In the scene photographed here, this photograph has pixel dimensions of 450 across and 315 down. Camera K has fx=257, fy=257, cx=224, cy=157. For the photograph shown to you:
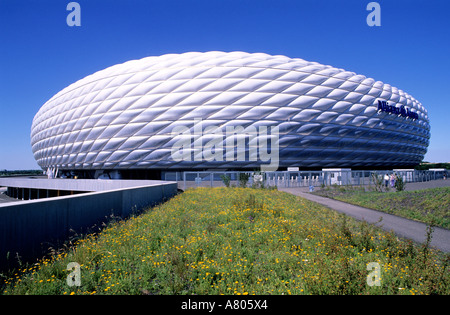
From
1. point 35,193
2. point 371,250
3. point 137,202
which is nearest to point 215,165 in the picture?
point 35,193

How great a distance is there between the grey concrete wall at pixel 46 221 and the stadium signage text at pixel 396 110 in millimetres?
39518

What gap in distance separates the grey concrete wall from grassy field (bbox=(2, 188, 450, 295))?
35 centimetres

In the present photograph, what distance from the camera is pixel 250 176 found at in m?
22.3

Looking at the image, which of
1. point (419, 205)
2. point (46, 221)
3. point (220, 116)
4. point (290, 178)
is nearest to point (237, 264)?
point (46, 221)

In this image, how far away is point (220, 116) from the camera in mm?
30719

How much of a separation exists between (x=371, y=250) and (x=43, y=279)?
5693 millimetres

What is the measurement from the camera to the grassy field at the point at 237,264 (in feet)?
11.5

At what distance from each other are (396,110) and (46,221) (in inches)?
1793

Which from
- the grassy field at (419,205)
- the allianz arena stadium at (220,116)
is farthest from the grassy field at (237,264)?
the allianz arena stadium at (220,116)

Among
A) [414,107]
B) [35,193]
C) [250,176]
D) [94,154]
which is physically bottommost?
[35,193]

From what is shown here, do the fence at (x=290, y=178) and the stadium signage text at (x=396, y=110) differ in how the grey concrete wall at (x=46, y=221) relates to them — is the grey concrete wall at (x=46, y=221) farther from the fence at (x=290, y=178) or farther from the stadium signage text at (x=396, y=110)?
the stadium signage text at (x=396, y=110)

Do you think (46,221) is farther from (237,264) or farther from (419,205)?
(419,205)
